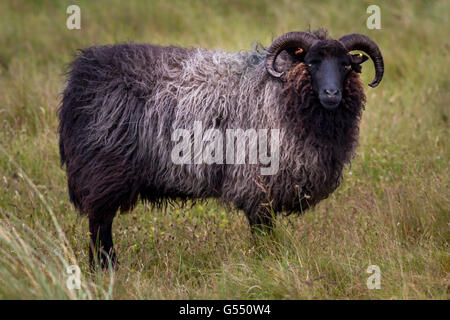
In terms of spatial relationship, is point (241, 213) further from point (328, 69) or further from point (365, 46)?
point (365, 46)

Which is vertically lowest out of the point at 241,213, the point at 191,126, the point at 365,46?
the point at 241,213

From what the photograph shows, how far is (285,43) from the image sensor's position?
5340 millimetres

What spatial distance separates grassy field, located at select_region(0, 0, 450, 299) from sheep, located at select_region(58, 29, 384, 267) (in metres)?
0.41

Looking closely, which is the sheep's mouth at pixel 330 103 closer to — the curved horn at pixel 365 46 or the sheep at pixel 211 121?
the sheep at pixel 211 121

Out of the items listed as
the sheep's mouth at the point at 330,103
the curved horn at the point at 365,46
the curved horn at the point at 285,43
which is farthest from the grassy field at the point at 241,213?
the sheep's mouth at the point at 330,103

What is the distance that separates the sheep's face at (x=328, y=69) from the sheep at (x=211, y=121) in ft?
0.04

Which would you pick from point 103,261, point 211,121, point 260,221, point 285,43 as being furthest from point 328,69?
point 103,261

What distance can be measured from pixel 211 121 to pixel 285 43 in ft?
3.37

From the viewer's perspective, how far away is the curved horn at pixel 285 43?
532 centimetres

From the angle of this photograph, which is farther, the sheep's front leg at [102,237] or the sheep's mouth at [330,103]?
the sheep's front leg at [102,237]

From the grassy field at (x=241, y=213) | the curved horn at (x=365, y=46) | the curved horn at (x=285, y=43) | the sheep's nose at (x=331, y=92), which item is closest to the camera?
the grassy field at (x=241, y=213)

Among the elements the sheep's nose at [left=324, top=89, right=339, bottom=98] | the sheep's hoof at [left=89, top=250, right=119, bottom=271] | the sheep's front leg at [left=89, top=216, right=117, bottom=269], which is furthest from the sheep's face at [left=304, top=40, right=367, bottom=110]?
the sheep's hoof at [left=89, top=250, right=119, bottom=271]

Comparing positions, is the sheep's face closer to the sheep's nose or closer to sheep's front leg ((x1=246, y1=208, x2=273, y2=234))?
the sheep's nose

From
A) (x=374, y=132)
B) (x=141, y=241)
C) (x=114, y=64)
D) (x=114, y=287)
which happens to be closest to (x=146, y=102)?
(x=114, y=64)
